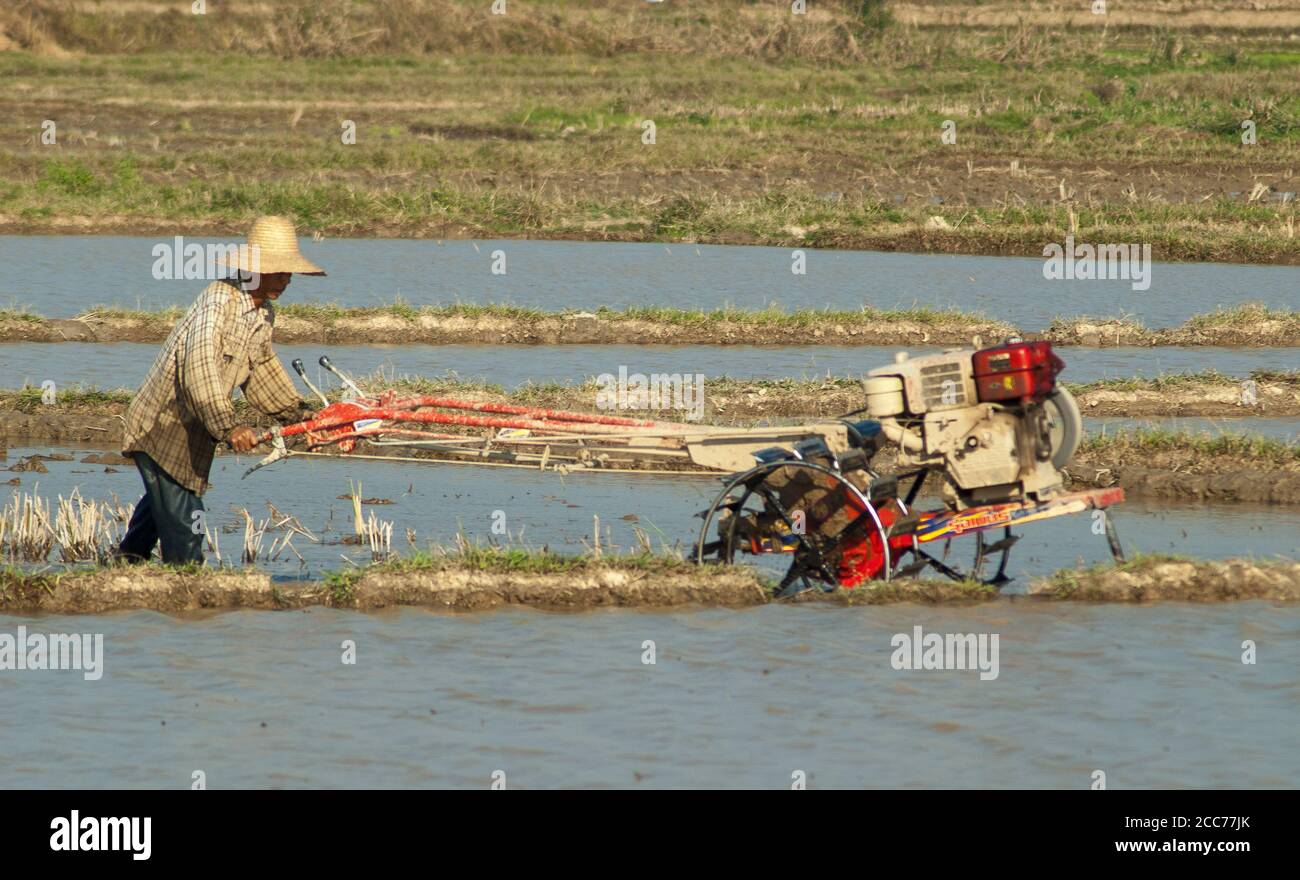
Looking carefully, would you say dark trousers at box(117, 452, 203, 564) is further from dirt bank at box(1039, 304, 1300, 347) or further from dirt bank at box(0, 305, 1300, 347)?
dirt bank at box(1039, 304, 1300, 347)

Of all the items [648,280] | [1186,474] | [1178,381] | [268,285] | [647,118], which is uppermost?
[647,118]

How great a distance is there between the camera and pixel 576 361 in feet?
40.5

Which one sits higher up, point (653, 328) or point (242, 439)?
point (653, 328)

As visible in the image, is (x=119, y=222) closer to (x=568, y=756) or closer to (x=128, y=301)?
(x=128, y=301)

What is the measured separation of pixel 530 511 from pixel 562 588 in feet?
6.88

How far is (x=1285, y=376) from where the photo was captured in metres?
11.2

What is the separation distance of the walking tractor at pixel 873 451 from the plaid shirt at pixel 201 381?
0.21 m

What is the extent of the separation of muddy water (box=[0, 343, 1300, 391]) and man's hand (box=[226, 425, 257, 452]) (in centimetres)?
496

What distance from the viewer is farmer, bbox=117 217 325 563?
6.24 meters

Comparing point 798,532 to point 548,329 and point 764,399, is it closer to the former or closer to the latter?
point 764,399

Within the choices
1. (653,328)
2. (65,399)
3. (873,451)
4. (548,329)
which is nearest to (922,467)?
(873,451)

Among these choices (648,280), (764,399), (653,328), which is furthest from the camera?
(648,280)

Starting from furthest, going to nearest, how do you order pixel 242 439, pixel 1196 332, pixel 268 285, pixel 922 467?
pixel 1196 332 → pixel 922 467 → pixel 268 285 → pixel 242 439
